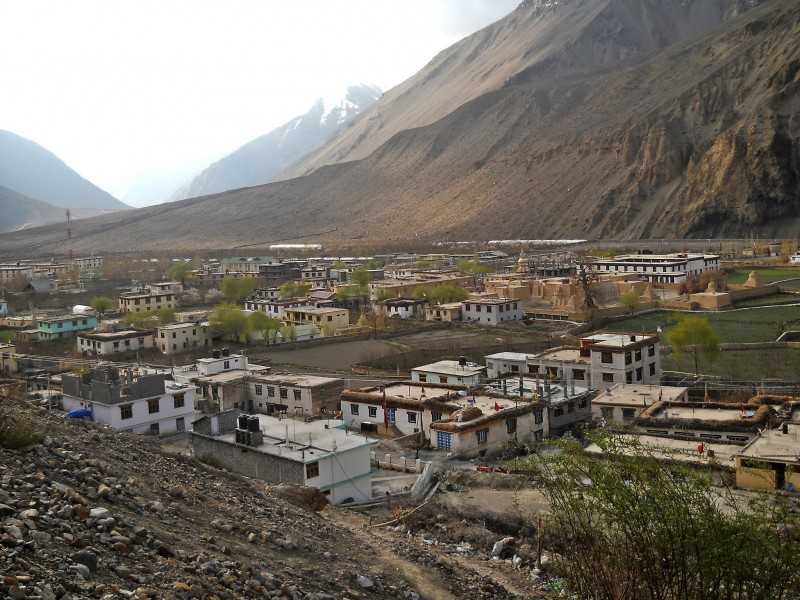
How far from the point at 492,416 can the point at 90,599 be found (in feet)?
60.4

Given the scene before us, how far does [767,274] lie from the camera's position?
69.1 m

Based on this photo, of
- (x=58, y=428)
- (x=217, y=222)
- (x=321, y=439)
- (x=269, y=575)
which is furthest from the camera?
(x=217, y=222)

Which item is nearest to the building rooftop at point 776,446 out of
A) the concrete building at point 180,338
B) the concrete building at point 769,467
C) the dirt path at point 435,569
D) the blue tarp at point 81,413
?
the concrete building at point 769,467

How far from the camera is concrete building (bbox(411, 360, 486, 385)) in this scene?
32.3 meters

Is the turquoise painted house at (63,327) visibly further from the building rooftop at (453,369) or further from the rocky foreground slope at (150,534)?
the rocky foreground slope at (150,534)

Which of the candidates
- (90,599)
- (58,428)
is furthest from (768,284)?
(90,599)

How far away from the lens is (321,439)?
69.1ft

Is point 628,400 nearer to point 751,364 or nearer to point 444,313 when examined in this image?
point 751,364

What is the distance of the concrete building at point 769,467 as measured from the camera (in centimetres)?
1909

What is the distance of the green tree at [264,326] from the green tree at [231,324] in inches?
18.8

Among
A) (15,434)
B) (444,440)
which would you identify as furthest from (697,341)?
(15,434)

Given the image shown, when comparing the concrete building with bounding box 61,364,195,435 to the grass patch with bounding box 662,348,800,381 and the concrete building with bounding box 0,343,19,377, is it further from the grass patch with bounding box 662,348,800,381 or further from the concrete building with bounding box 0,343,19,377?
the grass patch with bounding box 662,348,800,381

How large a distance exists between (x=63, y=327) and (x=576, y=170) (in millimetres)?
95960

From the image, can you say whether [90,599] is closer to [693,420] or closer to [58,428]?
[58,428]
